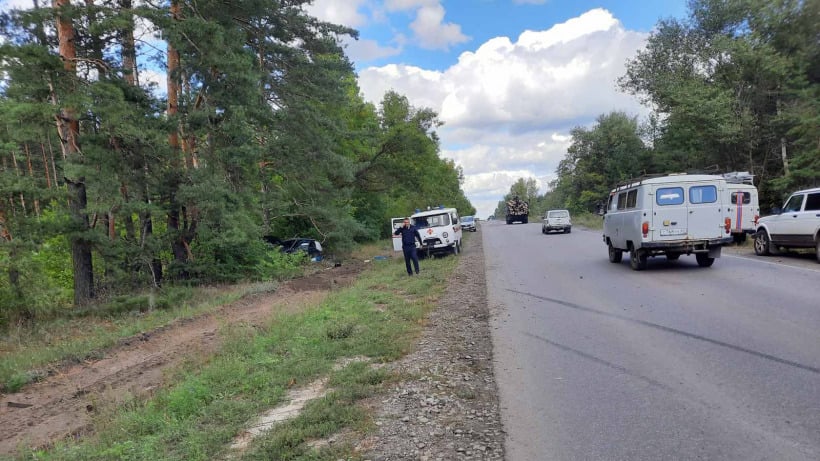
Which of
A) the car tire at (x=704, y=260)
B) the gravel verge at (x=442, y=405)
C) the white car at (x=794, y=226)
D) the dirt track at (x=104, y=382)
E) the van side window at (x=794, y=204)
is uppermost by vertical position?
the van side window at (x=794, y=204)

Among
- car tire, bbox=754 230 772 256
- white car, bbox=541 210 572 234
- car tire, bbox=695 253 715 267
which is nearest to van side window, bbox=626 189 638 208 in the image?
car tire, bbox=695 253 715 267

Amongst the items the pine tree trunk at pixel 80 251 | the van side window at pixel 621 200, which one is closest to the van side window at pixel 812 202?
the van side window at pixel 621 200

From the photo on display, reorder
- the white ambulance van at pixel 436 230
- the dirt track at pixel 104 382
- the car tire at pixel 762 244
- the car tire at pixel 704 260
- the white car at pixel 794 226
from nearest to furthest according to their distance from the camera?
the dirt track at pixel 104 382, the car tire at pixel 704 260, the white car at pixel 794 226, the car tire at pixel 762 244, the white ambulance van at pixel 436 230

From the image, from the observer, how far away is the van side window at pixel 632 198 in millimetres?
13172

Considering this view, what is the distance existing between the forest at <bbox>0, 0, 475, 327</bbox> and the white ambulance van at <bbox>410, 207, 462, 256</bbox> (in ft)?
12.6

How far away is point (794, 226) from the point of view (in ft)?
45.7

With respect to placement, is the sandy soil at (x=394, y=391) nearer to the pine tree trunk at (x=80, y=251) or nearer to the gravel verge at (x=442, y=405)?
the gravel verge at (x=442, y=405)

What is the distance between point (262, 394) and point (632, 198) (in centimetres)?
1159

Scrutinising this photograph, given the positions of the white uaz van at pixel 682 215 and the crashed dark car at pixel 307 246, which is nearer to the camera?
the white uaz van at pixel 682 215

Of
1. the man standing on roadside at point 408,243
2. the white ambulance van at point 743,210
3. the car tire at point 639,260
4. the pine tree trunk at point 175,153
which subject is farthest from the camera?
the white ambulance van at point 743,210

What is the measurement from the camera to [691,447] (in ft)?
12.2

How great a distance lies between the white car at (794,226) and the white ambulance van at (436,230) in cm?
1091

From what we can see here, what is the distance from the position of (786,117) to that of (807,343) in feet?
87.1

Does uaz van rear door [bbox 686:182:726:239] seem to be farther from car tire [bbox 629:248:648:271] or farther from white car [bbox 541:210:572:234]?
white car [bbox 541:210:572:234]
